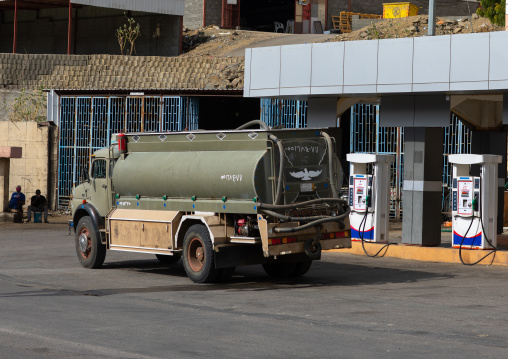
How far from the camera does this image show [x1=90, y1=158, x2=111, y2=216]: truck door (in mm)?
18047

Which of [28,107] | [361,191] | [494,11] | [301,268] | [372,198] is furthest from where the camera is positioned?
[494,11]

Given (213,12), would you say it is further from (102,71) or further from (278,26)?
(102,71)

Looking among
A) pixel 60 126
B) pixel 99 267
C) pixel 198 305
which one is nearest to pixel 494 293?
pixel 198 305

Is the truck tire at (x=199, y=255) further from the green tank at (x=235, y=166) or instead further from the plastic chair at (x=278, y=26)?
the plastic chair at (x=278, y=26)

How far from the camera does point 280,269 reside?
1681 cm

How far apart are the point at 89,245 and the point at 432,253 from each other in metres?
7.56

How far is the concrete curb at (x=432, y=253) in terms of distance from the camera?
61.2 feet

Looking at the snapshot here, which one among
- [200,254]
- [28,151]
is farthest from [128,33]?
[200,254]

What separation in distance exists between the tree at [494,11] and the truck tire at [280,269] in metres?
22.3

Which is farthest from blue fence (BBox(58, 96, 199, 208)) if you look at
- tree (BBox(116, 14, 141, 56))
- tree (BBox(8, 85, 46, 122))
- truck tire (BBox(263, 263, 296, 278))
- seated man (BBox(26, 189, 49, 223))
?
truck tire (BBox(263, 263, 296, 278))

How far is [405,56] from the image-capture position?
62.6ft

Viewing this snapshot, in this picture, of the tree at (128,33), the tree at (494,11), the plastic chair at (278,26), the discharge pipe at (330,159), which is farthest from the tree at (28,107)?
the plastic chair at (278,26)

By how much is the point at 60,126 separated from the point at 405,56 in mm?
18978

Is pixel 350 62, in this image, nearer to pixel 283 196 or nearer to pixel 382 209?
pixel 382 209
